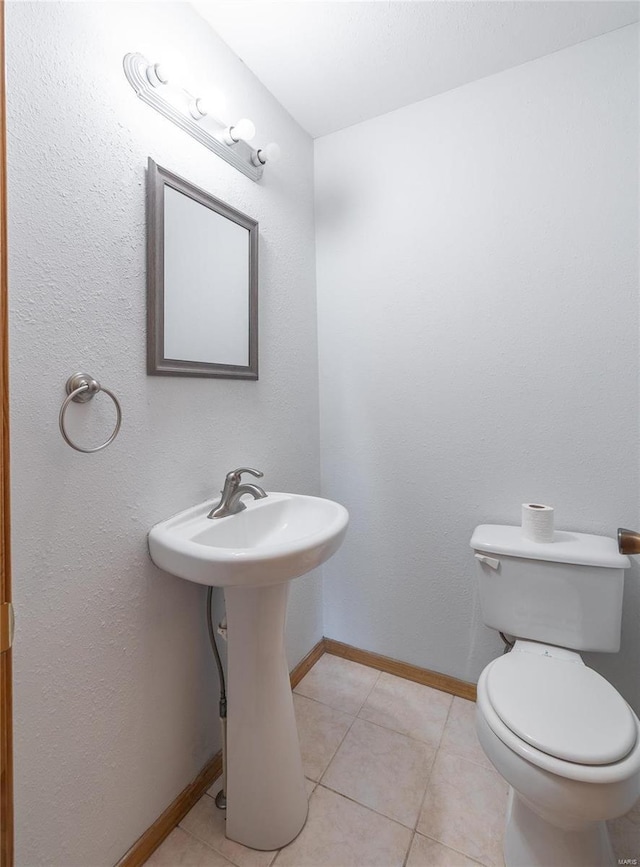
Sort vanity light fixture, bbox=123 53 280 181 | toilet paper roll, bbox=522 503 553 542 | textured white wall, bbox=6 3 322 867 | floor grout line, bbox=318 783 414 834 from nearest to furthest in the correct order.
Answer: textured white wall, bbox=6 3 322 867 → vanity light fixture, bbox=123 53 280 181 → floor grout line, bbox=318 783 414 834 → toilet paper roll, bbox=522 503 553 542

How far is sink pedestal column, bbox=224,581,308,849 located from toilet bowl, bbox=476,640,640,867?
0.55 m

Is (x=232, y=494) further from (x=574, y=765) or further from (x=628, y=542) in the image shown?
(x=628, y=542)

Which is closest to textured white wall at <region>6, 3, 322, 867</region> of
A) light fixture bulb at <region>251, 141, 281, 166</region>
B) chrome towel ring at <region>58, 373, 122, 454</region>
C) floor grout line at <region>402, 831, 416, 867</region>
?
chrome towel ring at <region>58, 373, 122, 454</region>

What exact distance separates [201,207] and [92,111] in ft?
1.12

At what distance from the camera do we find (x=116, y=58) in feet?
3.21

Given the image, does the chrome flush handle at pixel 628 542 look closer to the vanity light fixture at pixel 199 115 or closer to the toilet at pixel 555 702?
the toilet at pixel 555 702

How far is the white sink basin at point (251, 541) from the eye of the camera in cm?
90

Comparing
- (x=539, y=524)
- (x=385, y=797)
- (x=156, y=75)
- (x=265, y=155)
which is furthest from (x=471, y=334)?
(x=385, y=797)

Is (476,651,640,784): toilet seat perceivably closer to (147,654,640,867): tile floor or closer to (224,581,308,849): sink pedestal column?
(147,654,640,867): tile floor

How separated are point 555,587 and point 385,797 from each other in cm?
83

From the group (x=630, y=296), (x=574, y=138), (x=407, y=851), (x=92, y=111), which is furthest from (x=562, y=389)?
(x=92, y=111)

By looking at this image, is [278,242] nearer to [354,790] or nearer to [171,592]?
[171,592]

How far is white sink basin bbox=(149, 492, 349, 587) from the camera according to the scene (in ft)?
2.94

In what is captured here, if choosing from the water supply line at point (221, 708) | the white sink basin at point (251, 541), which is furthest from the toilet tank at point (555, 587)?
the water supply line at point (221, 708)
